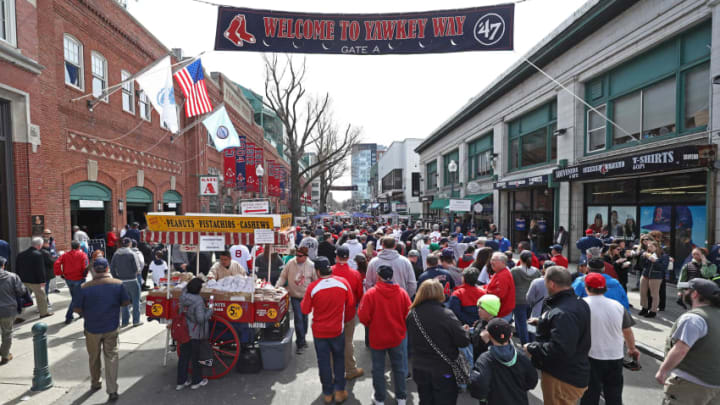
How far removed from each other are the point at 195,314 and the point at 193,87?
1091 cm

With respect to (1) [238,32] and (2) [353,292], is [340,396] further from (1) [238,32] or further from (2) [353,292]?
(1) [238,32]

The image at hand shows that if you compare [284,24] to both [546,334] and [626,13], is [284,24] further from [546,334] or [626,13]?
[626,13]

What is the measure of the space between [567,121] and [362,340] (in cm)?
1314

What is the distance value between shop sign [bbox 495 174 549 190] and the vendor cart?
13731 millimetres

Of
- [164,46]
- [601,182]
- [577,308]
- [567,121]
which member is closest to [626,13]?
[567,121]

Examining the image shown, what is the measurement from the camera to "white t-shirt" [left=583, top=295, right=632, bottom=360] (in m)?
3.67

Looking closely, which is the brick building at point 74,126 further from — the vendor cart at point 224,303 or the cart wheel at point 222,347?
the cart wheel at point 222,347

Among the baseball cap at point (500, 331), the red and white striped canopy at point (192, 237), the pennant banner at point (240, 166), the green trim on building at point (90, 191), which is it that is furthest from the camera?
the pennant banner at point (240, 166)

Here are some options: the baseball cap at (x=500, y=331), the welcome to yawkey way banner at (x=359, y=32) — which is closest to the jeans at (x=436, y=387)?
the baseball cap at (x=500, y=331)

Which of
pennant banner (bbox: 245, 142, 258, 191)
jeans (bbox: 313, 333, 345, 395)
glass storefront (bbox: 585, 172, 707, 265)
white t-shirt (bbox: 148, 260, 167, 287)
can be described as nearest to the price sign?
jeans (bbox: 313, 333, 345, 395)

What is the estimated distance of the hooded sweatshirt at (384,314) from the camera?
432cm

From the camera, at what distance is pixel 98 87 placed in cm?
1452

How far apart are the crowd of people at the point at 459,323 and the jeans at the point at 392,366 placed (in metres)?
0.01

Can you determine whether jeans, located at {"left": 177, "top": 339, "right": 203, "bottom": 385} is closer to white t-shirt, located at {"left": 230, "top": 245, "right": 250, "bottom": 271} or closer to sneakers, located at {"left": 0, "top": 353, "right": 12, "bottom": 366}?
sneakers, located at {"left": 0, "top": 353, "right": 12, "bottom": 366}
